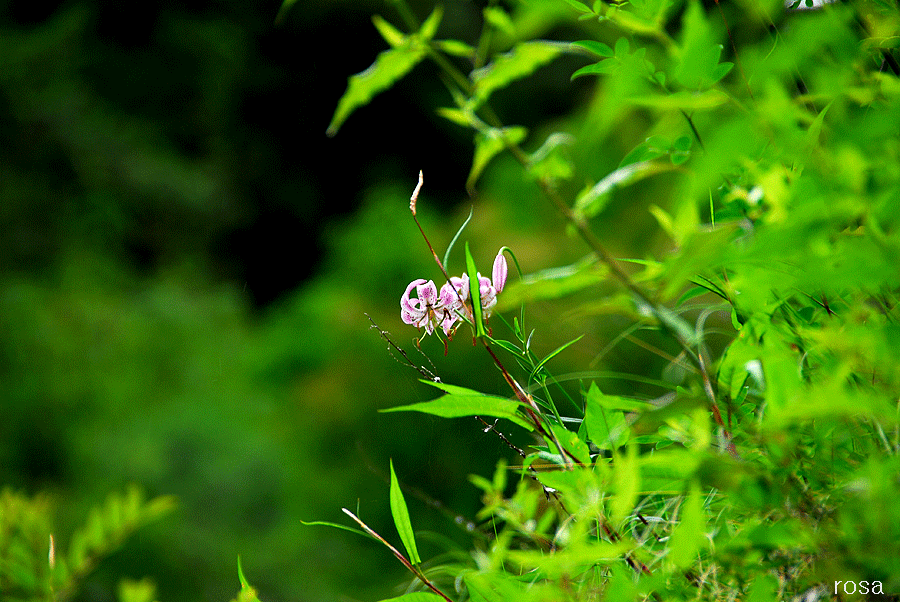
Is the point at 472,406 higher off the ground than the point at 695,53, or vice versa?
the point at 695,53

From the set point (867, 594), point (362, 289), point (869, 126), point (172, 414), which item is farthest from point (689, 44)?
point (362, 289)

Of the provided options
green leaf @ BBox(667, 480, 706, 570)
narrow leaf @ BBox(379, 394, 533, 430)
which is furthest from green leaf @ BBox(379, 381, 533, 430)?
green leaf @ BBox(667, 480, 706, 570)

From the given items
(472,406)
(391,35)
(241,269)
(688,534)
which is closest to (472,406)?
(472,406)

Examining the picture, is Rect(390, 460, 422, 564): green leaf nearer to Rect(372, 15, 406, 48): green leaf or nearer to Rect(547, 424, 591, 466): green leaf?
Rect(547, 424, 591, 466): green leaf

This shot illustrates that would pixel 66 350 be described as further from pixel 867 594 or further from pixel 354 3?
pixel 354 3

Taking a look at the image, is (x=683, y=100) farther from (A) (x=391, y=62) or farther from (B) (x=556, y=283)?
(A) (x=391, y=62)

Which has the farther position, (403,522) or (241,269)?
(241,269)

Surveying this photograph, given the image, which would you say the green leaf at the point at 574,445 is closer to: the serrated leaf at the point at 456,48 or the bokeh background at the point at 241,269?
the bokeh background at the point at 241,269
